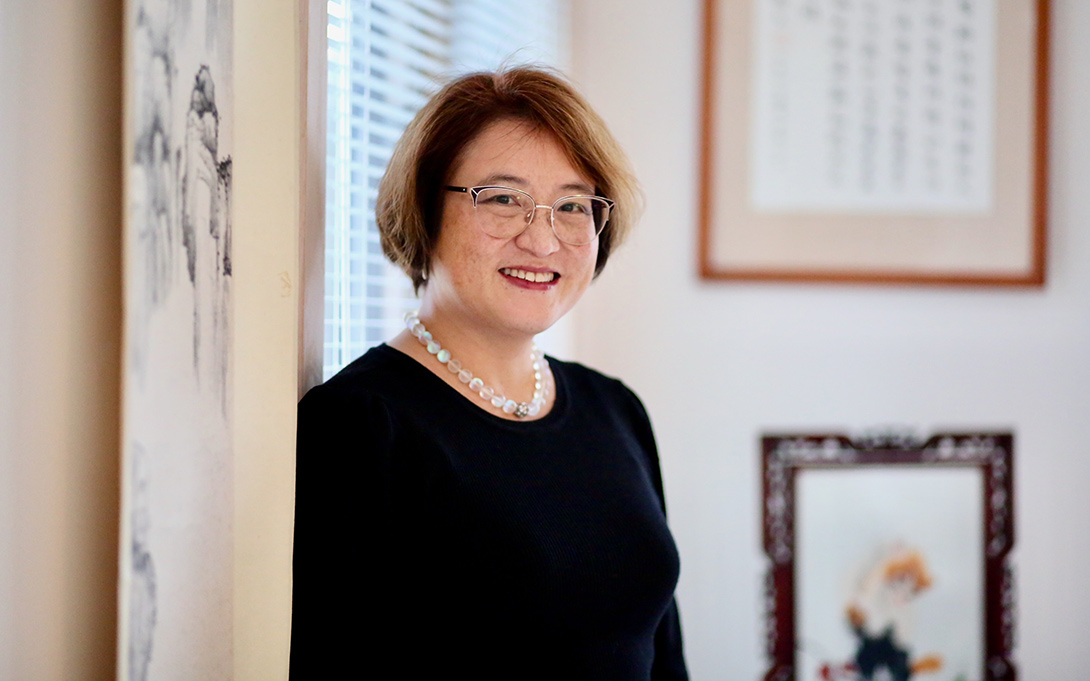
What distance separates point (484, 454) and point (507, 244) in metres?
0.25

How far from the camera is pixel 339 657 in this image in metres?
0.84

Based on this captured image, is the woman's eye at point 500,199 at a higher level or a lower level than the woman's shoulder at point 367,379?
higher

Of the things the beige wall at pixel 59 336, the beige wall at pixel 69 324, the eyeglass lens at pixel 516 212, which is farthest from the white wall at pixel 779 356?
the beige wall at pixel 59 336

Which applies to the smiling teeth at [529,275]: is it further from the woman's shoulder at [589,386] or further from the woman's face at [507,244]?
the woman's shoulder at [589,386]

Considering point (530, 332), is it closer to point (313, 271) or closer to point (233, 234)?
point (313, 271)

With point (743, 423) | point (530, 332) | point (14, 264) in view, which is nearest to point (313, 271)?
point (530, 332)

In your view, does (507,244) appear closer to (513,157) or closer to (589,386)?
(513,157)

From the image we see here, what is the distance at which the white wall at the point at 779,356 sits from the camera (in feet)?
6.05

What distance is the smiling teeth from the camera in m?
1.02

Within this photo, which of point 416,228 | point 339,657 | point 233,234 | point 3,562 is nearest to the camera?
point 3,562

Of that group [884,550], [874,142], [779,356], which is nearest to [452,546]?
[779,356]

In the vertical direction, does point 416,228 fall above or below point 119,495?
above

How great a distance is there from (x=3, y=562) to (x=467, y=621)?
1.55 feet

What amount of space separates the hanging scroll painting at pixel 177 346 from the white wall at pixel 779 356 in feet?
3.95
